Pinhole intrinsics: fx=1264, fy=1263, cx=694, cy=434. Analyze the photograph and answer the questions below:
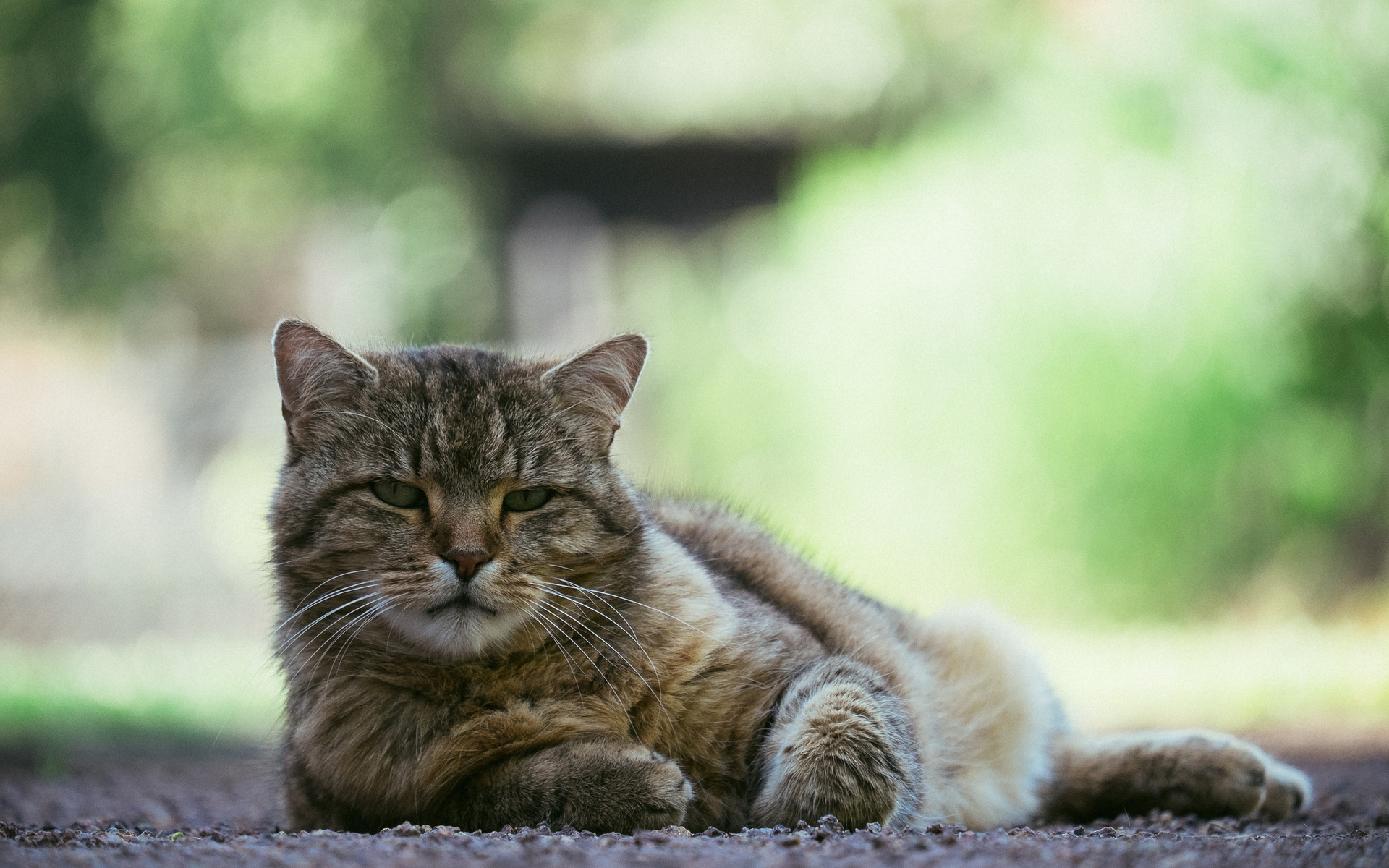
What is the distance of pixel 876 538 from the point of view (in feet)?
25.3

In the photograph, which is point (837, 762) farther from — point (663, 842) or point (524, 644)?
point (524, 644)

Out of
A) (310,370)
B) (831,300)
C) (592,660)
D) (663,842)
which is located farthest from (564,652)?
(831,300)

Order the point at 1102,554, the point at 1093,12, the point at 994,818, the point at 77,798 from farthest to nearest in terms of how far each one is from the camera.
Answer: the point at 1093,12 → the point at 1102,554 → the point at 77,798 → the point at 994,818

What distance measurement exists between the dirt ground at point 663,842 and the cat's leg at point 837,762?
0.24 ft

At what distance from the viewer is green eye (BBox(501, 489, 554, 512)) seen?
109 inches

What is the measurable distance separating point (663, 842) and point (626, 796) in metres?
0.25

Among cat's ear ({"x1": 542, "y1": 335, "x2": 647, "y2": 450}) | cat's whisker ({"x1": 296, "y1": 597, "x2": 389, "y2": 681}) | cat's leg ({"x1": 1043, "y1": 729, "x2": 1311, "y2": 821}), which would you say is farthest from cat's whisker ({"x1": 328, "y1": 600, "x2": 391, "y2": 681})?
cat's leg ({"x1": 1043, "y1": 729, "x2": 1311, "y2": 821})

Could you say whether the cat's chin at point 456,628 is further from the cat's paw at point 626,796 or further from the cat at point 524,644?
the cat's paw at point 626,796

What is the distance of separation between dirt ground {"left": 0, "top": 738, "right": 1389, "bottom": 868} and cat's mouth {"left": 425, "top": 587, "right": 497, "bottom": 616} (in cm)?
42

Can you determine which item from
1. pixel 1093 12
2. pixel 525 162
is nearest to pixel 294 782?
pixel 1093 12

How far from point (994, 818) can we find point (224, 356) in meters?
10.6

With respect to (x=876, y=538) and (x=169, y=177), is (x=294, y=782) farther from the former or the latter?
(x=169, y=177)

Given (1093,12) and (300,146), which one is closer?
(1093,12)

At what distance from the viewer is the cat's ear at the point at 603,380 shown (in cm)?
295
